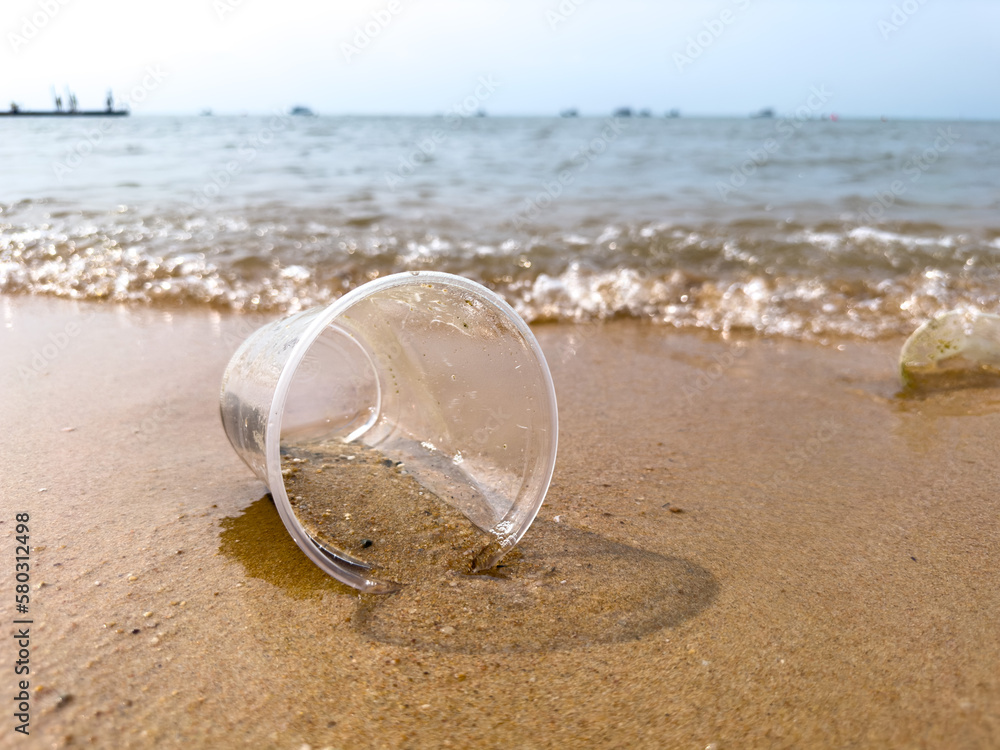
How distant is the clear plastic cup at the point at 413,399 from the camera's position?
6.41 feet

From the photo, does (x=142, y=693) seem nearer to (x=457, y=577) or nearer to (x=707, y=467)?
(x=457, y=577)

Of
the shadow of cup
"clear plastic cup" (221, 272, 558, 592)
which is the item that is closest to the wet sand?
the shadow of cup

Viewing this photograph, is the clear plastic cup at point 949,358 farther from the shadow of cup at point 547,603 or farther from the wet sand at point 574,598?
the shadow of cup at point 547,603

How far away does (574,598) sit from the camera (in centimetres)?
194

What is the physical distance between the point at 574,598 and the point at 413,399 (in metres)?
1.09

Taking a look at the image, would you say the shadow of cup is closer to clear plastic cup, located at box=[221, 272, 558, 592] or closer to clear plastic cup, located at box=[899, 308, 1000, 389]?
clear plastic cup, located at box=[221, 272, 558, 592]

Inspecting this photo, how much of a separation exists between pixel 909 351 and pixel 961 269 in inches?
117

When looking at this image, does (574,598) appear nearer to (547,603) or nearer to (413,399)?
(547,603)

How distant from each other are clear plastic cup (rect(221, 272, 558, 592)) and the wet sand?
0.18 m

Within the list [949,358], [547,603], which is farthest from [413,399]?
[949,358]

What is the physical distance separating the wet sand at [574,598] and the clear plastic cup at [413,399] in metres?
0.18

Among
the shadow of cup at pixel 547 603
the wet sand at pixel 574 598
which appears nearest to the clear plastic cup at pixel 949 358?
the wet sand at pixel 574 598

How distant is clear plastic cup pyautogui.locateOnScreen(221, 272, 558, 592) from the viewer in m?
1.96

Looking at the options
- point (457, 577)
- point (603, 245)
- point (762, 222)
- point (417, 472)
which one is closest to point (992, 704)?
point (457, 577)
